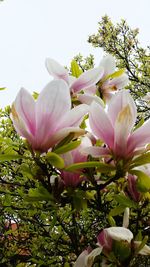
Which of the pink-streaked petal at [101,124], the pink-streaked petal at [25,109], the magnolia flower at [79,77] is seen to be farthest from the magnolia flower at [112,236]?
the magnolia flower at [79,77]

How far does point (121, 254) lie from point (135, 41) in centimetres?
598

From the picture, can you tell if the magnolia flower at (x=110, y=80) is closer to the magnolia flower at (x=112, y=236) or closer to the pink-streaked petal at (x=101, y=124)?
the pink-streaked petal at (x=101, y=124)

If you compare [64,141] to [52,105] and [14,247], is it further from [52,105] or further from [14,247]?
[14,247]

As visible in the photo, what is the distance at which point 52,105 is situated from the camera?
0.81m

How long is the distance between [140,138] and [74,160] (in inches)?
7.3

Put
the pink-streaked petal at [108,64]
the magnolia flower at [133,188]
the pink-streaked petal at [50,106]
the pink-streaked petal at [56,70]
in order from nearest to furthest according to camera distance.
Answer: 1. the pink-streaked petal at [50,106]
2. the magnolia flower at [133,188]
3. the pink-streaked petal at [56,70]
4. the pink-streaked petal at [108,64]

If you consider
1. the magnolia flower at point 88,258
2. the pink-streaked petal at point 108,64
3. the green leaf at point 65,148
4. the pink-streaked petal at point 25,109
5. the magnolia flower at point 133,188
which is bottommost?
→ the magnolia flower at point 88,258

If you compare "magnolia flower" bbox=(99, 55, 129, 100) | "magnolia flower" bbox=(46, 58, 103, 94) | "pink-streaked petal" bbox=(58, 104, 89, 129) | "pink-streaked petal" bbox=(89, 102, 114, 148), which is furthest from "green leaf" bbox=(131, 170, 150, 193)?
"magnolia flower" bbox=(99, 55, 129, 100)

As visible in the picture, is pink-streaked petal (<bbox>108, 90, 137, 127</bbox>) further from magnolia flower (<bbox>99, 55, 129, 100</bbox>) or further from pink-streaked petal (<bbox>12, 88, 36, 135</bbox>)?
magnolia flower (<bbox>99, 55, 129, 100</bbox>)

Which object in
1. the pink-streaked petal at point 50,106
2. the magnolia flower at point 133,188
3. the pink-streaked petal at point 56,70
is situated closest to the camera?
the pink-streaked petal at point 50,106

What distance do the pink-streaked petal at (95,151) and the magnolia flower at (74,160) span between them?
0.03 metres

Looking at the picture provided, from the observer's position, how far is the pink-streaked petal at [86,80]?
1071 millimetres

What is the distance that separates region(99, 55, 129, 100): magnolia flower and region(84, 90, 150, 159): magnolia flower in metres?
0.43

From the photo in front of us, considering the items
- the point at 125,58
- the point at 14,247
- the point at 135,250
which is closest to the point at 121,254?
the point at 135,250
